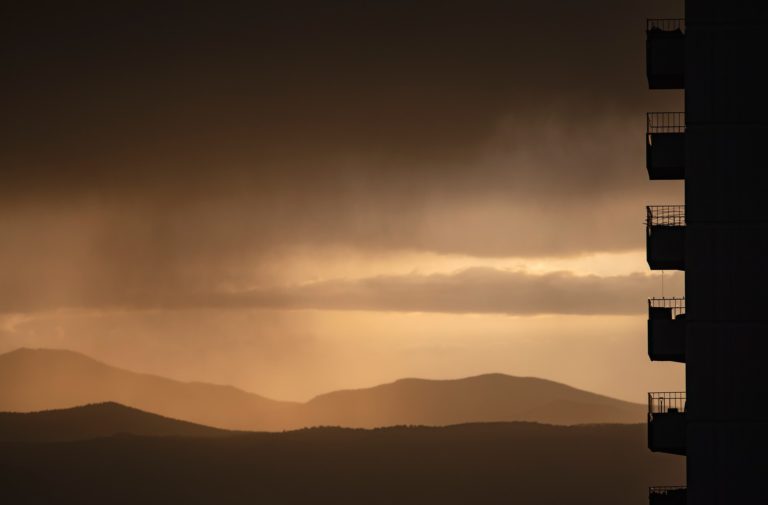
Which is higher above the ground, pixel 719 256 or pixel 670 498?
pixel 719 256

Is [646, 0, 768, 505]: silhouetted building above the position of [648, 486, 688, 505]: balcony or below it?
above

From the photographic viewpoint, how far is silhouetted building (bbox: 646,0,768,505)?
198ft

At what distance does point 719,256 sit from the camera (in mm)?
61500

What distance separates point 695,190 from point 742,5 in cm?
816

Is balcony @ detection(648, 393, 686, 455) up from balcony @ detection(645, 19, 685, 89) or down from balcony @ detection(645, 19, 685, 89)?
down

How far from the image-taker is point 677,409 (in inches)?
2494

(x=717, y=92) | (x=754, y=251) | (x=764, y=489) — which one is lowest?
(x=764, y=489)

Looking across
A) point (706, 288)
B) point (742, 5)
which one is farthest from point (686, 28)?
point (706, 288)

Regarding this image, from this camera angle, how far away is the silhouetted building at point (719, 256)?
198ft

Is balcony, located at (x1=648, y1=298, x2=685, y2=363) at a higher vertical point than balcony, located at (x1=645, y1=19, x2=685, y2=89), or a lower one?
lower

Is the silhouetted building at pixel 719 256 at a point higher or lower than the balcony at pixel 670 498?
higher

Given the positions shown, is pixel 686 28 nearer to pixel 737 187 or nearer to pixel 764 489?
pixel 737 187

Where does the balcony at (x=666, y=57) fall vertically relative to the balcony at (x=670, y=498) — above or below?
above

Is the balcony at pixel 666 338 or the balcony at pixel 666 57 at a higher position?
the balcony at pixel 666 57
